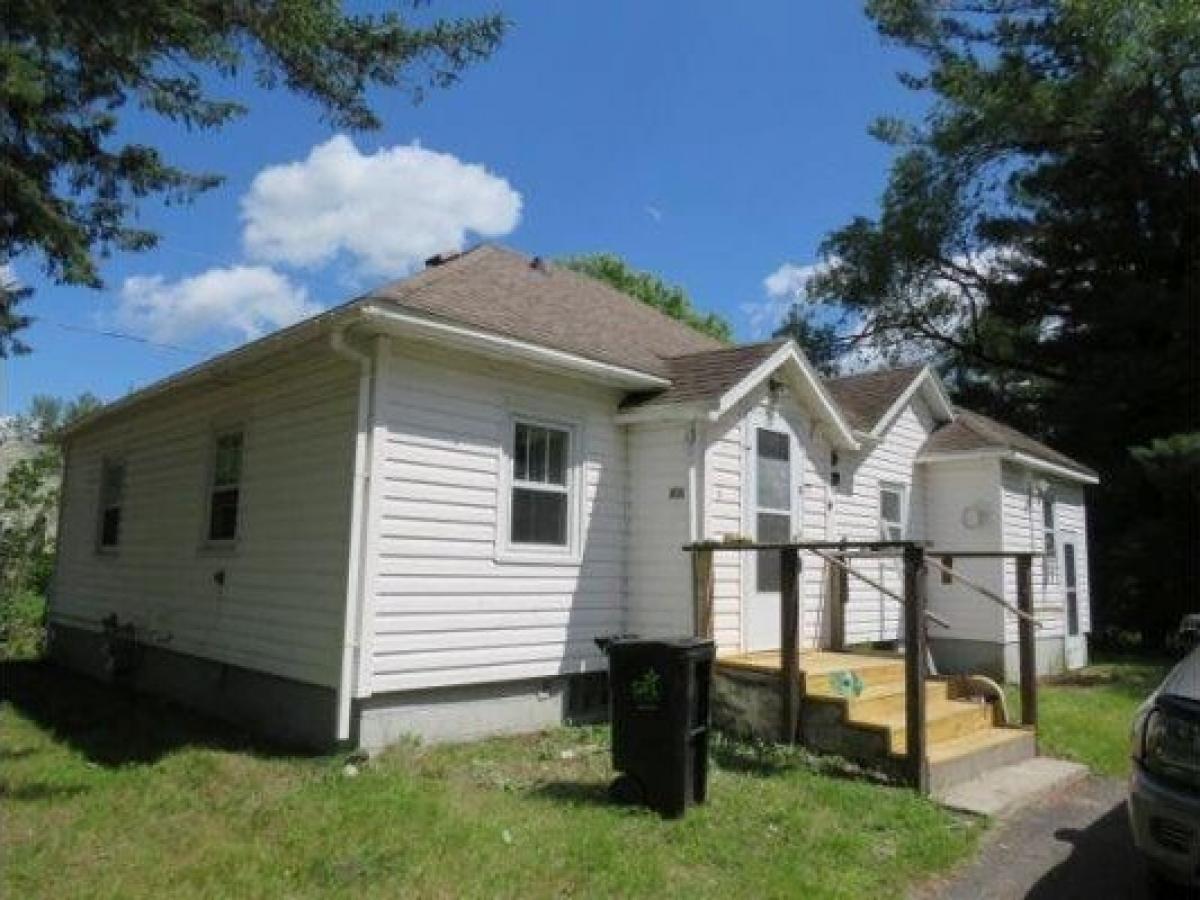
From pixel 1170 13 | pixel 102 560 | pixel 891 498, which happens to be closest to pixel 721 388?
pixel 891 498

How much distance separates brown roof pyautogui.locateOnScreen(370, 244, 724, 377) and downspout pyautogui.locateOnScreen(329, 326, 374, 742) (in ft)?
1.81

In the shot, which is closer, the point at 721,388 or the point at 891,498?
the point at 721,388

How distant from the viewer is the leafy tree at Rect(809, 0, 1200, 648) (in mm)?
21844

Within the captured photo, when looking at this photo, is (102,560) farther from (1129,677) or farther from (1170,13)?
(1170,13)

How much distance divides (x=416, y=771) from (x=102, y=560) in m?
7.94

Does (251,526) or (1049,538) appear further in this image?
(1049,538)

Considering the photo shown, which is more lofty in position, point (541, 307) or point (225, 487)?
point (541, 307)

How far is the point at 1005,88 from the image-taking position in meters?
24.4

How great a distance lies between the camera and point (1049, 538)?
16000 mm

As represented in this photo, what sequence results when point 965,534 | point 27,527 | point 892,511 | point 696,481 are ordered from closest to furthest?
point 696,481 → point 892,511 → point 965,534 → point 27,527

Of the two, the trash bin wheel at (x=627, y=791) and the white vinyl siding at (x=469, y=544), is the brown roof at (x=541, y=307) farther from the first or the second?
the trash bin wheel at (x=627, y=791)

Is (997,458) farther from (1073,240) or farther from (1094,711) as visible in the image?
(1073,240)

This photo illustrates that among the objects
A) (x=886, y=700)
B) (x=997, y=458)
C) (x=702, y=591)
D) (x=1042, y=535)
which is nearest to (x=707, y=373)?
(x=702, y=591)

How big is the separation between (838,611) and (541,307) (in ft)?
17.0
